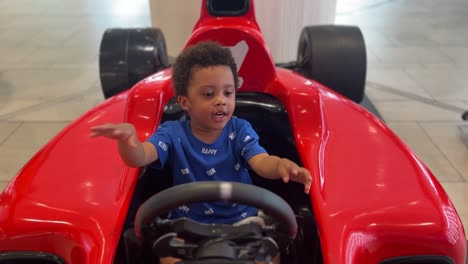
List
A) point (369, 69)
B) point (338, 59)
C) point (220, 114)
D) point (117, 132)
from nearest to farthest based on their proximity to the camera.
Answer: point (117, 132) → point (220, 114) → point (338, 59) → point (369, 69)

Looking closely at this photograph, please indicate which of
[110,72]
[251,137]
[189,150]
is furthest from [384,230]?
[110,72]

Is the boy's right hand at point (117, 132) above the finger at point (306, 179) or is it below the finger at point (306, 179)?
above

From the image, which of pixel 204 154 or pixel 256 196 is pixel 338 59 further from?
pixel 256 196

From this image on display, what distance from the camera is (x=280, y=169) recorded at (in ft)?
3.02

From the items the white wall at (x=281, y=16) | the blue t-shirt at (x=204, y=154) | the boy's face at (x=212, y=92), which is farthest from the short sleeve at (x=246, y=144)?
the white wall at (x=281, y=16)

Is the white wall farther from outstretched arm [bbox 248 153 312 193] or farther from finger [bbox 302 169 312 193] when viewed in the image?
finger [bbox 302 169 312 193]

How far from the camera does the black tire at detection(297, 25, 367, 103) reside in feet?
6.55

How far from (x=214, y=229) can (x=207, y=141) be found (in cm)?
36

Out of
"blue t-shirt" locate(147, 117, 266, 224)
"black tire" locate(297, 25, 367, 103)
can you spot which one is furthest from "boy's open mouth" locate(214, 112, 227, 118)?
"black tire" locate(297, 25, 367, 103)

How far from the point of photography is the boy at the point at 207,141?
39.1 inches

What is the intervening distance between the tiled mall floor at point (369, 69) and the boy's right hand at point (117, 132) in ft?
4.23

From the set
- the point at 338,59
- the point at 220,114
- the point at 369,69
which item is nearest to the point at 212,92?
the point at 220,114

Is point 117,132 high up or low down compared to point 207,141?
up

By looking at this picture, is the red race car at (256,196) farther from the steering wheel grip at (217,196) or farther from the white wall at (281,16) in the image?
the white wall at (281,16)
